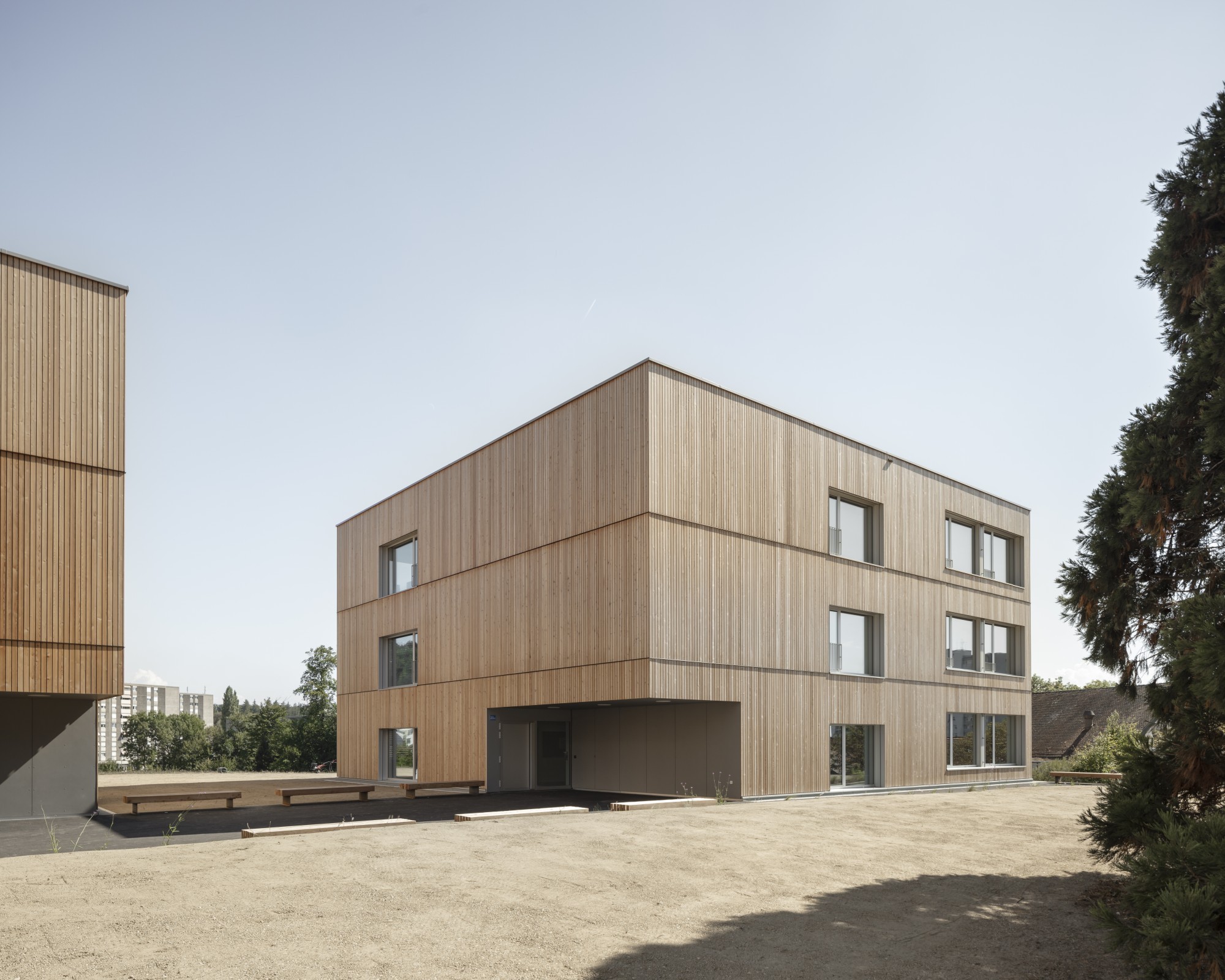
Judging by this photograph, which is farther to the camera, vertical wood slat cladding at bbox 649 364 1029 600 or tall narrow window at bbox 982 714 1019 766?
tall narrow window at bbox 982 714 1019 766

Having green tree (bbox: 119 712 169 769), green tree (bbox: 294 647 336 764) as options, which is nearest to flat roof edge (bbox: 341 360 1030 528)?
green tree (bbox: 294 647 336 764)

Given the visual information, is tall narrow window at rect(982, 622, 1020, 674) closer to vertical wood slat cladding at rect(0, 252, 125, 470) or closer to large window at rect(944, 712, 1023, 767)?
large window at rect(944, 712, 1023, 767)

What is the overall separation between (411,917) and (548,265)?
34.4 ft

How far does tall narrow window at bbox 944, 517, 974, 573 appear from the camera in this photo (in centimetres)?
2666

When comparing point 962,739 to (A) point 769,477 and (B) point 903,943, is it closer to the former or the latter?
(A) point 769,477

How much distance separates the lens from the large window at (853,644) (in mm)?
22688

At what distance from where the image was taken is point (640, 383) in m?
19.3

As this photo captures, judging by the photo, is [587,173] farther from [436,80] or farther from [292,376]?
[292,376]

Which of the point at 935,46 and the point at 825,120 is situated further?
the point at 825,120

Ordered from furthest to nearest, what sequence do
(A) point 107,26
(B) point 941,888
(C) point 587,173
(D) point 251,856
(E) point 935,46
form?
(C) point 587,173, (A) point 107,26, (E) point 935,46, (D) point 251,856, (B) point 941,888

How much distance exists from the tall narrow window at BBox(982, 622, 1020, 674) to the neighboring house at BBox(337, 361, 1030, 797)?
3.1 inches

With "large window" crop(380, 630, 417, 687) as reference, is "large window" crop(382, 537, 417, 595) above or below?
above

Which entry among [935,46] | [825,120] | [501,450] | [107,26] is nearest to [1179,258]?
[935,46]

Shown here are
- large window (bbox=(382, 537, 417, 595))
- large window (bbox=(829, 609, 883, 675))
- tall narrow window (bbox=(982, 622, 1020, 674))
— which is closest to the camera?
large window (bbox=(829, 609, 883, 675))
